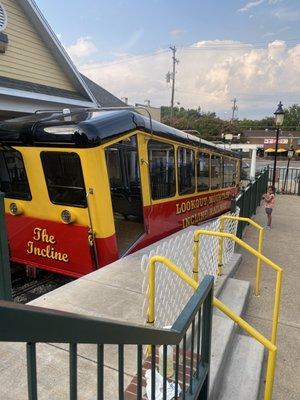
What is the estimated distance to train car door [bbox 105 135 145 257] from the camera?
22.8 feet

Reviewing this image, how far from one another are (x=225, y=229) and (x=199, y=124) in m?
69.3

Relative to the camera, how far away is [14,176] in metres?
5.76

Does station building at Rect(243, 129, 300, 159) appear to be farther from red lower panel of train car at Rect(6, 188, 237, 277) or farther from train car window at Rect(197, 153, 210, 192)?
red lower panel of train car at Rect(6, 188, 237, 277)

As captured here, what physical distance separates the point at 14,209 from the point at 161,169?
8.87ft

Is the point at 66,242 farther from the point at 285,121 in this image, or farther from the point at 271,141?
the point at 285,121

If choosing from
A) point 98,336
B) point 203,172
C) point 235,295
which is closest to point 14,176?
point 235,295

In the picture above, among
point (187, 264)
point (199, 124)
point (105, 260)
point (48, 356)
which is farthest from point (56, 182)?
point (199, 124)

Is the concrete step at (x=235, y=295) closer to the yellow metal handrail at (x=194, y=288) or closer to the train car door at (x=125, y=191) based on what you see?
the yellow metal handrail at (x=194, y=288)

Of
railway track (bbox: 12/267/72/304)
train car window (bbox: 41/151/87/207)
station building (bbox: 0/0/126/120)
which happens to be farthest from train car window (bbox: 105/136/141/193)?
station building (bbox: 0/0/126/120)

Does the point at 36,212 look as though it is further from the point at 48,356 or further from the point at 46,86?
the point at 46,86

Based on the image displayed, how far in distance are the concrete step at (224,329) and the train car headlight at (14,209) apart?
3439mm

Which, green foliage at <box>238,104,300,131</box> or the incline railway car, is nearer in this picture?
the incline railway car

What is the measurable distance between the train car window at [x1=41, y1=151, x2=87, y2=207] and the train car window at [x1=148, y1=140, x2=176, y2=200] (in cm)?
147

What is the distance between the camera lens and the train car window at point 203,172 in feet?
28.1
